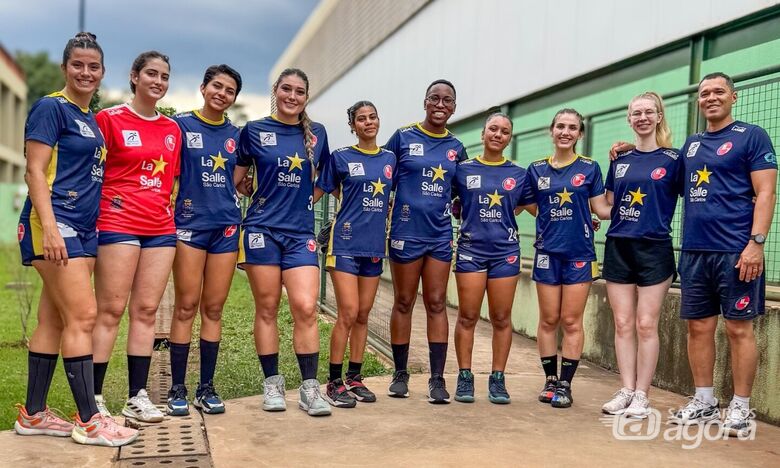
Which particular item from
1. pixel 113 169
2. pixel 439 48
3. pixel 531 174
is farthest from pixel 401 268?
pixel 439 48

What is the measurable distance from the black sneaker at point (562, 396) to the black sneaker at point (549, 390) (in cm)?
5

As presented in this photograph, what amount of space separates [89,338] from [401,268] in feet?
7.09

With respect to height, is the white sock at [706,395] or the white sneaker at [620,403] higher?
the white sock at [706,395]

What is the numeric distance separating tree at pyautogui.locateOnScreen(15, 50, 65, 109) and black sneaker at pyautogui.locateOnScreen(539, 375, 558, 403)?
231ft

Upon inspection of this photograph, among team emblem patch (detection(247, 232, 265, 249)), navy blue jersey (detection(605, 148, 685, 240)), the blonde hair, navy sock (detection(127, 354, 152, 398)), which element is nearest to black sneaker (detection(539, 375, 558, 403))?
navy blue jersey (detection(605, 148, 685, 240))

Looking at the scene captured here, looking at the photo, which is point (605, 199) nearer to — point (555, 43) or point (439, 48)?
point (555, 43)

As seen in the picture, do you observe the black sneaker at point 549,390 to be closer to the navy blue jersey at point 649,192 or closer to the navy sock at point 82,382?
the navy blue jersey at point 649,192

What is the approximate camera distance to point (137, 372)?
4797mm

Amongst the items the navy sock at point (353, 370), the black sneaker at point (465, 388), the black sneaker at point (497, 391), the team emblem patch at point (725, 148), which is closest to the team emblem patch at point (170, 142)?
the navy sock at point (353, 370)

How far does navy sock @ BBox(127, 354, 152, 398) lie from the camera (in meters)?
4.79

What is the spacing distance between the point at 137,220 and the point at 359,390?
2009 millimetres

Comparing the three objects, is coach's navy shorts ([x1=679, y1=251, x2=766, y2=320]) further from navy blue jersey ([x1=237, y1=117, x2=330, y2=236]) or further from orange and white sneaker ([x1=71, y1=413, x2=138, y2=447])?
orange and white sneaker ([x1=71, y1=413, x2=138, y2=447])

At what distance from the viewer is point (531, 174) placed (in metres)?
5.75

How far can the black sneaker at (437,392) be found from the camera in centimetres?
545
